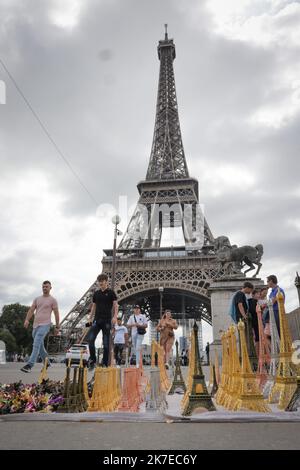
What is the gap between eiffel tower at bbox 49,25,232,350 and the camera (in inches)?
1710

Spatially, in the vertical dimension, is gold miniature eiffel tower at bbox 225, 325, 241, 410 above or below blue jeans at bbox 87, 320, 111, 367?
below

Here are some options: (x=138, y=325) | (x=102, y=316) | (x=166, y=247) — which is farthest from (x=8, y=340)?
(x=102, y=316)

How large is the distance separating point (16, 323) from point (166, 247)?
82.8 feet

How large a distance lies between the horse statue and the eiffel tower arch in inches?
356

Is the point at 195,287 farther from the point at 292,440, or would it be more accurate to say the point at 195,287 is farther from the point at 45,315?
the point at 292,440

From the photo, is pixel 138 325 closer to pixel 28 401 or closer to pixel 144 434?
pixel 28 401

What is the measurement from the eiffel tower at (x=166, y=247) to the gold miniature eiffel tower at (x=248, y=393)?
29545 millimetres

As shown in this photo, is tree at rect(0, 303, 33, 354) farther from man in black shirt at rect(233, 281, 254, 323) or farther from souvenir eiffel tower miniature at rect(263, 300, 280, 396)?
souvenir eiffel tower miniature at rect(263, 300, 280, 396)

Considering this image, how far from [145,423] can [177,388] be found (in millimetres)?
4122

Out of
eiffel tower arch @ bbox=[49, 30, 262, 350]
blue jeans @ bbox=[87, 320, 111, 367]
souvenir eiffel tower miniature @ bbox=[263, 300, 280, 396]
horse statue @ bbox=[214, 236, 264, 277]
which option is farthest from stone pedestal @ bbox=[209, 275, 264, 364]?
souvenir eiffel tower miniature @ bbox=[263, 300, 280, 396]

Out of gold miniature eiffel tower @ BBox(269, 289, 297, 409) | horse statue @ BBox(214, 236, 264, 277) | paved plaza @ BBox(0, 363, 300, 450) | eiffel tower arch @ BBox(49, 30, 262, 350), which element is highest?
eiffel tower arch @ BBox(49, 30, 262, 350)

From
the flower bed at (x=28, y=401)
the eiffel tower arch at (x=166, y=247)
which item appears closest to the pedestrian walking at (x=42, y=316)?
the flower bed at (x=28, y=401)
